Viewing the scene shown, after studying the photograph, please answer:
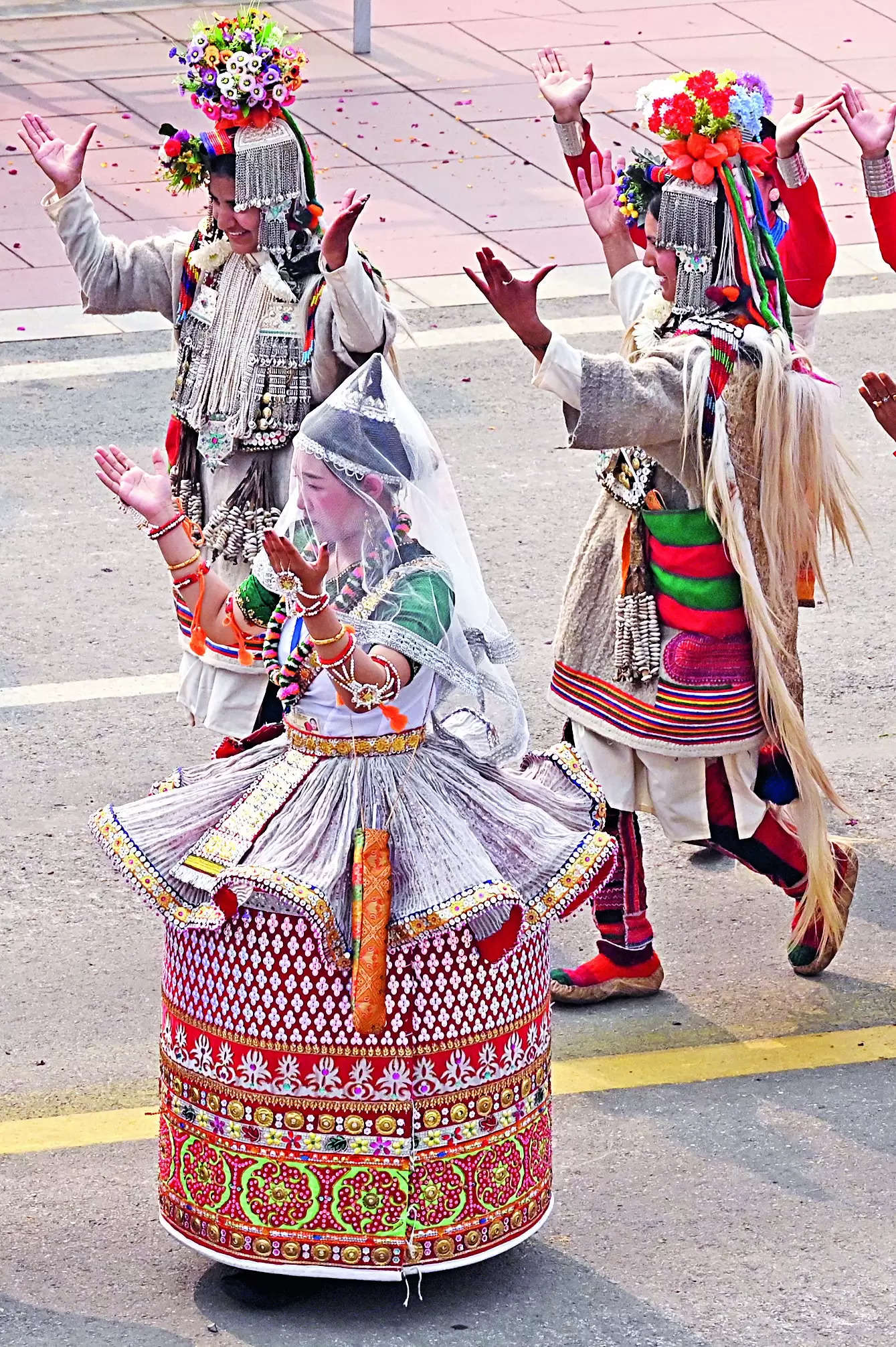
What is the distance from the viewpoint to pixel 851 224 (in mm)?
12414

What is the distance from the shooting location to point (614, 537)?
5.81 m

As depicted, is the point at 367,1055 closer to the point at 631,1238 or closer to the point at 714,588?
the point at 631,1238

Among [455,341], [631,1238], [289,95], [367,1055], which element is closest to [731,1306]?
[631,1238]

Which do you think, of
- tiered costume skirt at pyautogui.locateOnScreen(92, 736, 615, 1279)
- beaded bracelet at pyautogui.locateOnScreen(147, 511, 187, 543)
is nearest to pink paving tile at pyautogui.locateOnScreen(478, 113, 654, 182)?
beaded bracelet at pyautogui.locateOnScreen(147, 511, 187, 543)

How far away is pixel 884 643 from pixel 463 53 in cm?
827

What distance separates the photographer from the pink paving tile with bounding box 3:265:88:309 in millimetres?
11453

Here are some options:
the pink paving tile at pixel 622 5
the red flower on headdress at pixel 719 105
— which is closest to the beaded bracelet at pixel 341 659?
the red flower on headdress at pixel 719 105

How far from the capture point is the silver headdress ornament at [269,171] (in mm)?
5965

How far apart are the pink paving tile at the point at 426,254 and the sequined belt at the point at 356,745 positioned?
7.37 meters

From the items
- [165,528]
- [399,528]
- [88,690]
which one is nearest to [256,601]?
[165,528]

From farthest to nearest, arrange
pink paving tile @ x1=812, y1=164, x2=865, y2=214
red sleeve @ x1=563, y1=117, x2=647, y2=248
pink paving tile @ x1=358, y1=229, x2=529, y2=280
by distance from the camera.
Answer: pink paving tile @ x1=812, y1=164, x2=865, y2=214, pink paving tile @ x1=358, y1=229, x2=529, y2=280, red sleeve @ x1=563, y1=117, x2=647, y2=248

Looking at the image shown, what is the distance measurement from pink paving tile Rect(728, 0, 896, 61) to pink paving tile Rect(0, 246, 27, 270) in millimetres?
5717

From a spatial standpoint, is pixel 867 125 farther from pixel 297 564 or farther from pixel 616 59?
pixel 616 59

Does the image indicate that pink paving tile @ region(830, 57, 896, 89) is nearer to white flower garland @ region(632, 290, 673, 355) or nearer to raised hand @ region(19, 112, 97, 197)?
raised hand @ region(19, 112, 97, 197)
